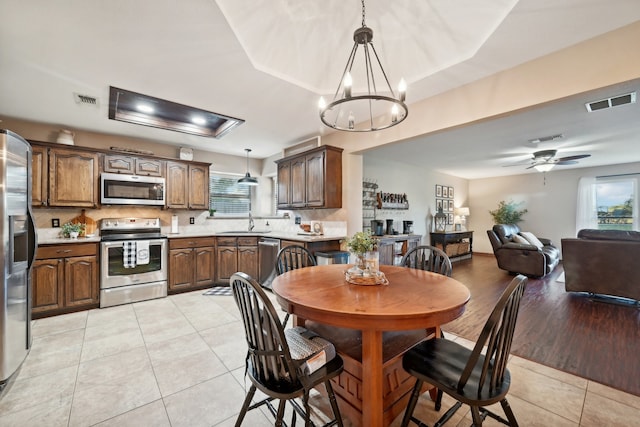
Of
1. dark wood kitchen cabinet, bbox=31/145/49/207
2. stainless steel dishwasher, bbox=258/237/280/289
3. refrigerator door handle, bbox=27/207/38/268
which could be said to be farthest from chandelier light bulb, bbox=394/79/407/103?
dark wood kitchen cabinet, bbox=31/145/49/207

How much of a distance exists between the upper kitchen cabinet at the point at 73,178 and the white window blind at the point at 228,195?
1801 millimetres

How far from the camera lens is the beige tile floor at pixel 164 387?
163cm

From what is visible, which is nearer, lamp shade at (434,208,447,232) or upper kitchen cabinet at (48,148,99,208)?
upper kitchen cabinet at (48,148,99,208)

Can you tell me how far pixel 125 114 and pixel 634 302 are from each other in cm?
753

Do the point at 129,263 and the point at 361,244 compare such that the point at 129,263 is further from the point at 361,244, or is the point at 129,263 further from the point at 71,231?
the point at 361,244

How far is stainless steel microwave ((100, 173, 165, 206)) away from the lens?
390 cm

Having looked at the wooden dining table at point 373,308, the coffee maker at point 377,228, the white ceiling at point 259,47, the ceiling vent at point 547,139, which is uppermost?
the white ceiling at point 259,47

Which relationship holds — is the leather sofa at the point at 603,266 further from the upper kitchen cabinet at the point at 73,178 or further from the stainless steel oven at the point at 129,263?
the upper kitchen cabinet at the point at 73,178

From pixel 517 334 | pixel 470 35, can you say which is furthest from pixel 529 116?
pixel 517 334

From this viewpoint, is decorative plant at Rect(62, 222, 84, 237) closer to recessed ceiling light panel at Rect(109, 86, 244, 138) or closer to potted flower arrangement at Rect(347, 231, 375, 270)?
recessed ceiling light panel at Rect(109, 86, 244, 138)

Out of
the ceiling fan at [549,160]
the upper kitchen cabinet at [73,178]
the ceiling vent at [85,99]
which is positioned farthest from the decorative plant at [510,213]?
the upper kitchen cabinet at [73,178]

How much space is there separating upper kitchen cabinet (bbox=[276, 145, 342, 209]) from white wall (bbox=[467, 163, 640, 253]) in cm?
705

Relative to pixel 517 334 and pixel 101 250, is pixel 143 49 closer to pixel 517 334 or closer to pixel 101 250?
pixel 101 250

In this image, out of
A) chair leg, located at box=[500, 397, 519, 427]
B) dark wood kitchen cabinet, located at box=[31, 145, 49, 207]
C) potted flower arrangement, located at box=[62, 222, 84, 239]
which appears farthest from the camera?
potted flower arrangement, located at box=[62, 222, 84, 239]
